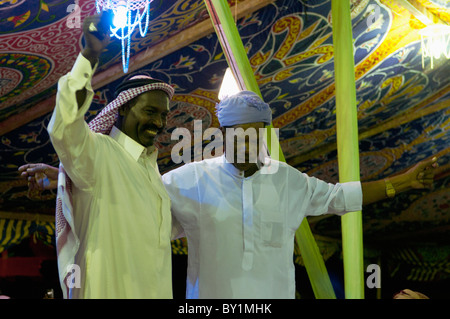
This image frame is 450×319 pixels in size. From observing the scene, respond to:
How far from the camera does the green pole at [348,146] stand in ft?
8.34

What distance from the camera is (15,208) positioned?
591 centimetres

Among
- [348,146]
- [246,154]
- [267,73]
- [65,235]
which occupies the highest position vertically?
[267,73]

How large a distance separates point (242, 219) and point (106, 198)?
538mm

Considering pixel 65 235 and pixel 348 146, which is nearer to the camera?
pixel 65 235

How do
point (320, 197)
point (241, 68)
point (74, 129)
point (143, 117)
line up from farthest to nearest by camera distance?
1. point (241, 68)
2. point (320, 197)
3. point (143, 117)
4. point (74, 129)

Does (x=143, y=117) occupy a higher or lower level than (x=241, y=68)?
lower

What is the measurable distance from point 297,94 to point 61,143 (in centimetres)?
454

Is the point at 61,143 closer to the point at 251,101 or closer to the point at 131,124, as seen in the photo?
the point at 131,124

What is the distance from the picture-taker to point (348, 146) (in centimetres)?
262

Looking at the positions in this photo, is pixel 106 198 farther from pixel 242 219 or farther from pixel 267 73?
pixel 267 73

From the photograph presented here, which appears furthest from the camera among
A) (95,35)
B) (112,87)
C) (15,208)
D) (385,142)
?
(385,142)

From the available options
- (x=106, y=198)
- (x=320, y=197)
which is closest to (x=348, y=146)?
(x=320, y=197)

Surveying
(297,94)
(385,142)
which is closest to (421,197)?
(385,142)

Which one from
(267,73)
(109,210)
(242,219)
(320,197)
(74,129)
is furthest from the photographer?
(267,73)
